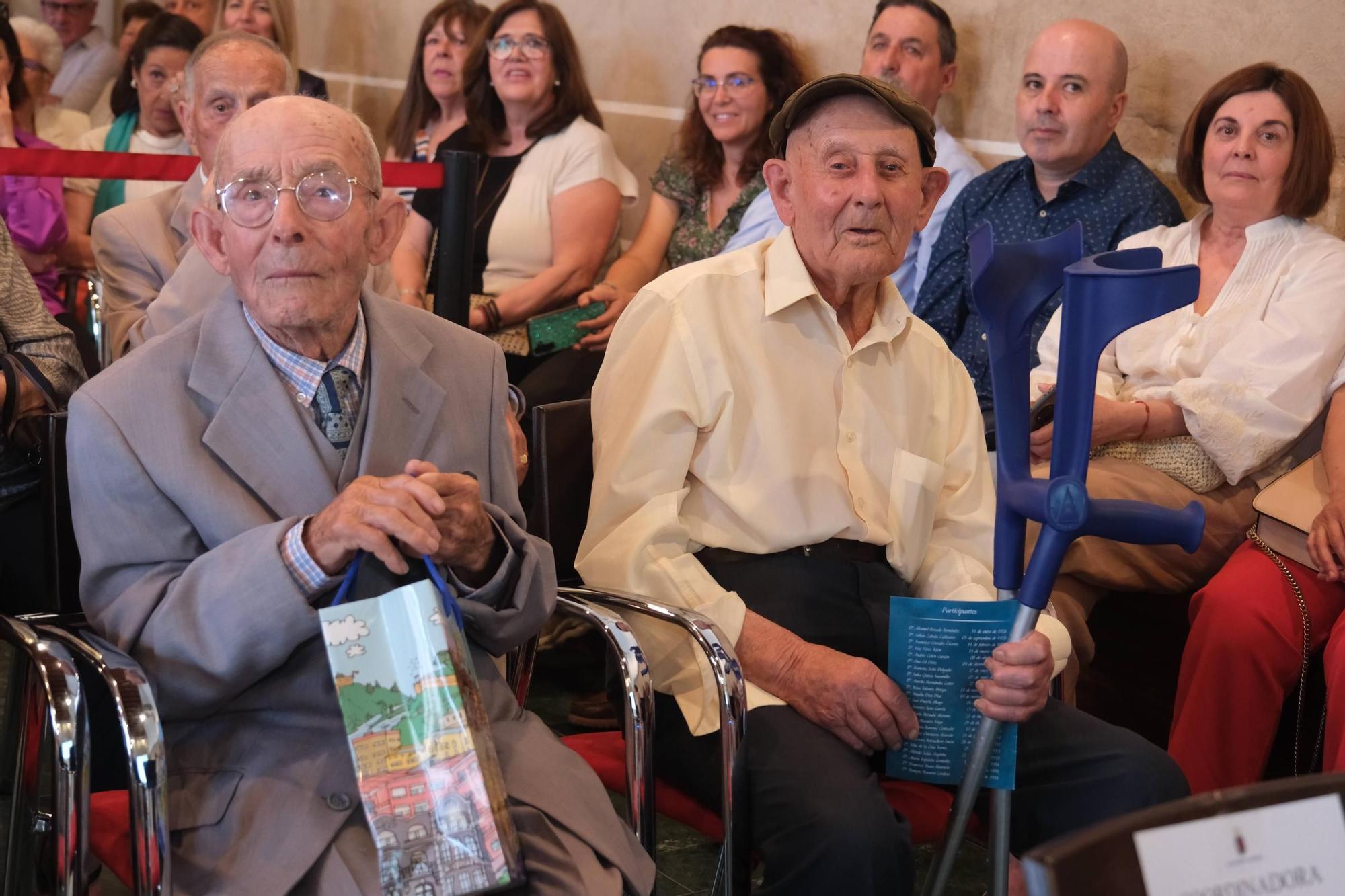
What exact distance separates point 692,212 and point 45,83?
2618 millimetres

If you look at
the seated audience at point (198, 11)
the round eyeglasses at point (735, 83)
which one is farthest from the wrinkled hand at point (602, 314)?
the seated audience at point (198, 11)

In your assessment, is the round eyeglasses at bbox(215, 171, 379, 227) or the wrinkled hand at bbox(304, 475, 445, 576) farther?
the round eyeglasses at bbox(215, 171, 379, 227)

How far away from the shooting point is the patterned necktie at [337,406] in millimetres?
1815

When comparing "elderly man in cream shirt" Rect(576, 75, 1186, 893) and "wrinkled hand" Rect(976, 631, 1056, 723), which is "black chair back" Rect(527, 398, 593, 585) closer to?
"elderly man in cream shirt" Rect(576, 75, 1186, 893)

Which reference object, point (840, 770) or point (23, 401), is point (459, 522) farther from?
point (23, 401)

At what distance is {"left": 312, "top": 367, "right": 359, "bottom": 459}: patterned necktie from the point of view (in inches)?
71.5

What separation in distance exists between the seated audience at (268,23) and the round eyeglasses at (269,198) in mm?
3754

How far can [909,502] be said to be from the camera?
229cm

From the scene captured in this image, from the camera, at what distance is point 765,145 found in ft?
14.1

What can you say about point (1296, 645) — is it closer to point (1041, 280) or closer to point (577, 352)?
point (1041, 280)

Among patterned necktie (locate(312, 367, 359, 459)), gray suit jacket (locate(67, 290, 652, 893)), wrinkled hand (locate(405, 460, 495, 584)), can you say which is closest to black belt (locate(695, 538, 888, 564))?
gray suit jacket (locate(67, 290, 652, 893))

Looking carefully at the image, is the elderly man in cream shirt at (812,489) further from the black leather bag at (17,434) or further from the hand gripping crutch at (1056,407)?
the black leather bag at (17,434)

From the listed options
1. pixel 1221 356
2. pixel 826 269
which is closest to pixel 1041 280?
pixel 826 269

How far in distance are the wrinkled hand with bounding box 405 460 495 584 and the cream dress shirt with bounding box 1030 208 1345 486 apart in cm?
163
